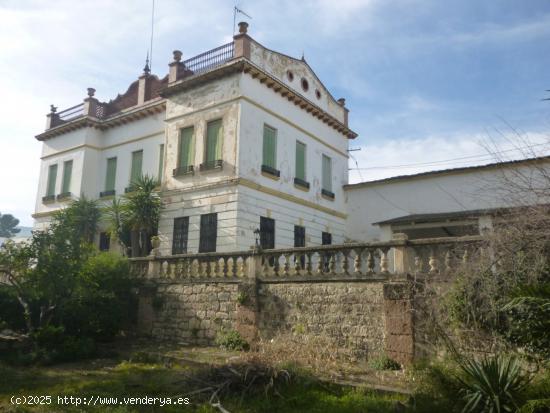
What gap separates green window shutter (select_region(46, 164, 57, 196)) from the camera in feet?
79.1

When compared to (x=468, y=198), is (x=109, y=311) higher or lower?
lower

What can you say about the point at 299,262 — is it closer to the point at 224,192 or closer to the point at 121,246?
the point at 224,192

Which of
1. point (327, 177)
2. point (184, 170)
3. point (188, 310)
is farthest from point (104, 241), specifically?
point (327, 177)

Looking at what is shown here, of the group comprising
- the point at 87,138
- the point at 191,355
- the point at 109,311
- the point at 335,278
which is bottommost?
the point at 191,355

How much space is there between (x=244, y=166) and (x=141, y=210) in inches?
179

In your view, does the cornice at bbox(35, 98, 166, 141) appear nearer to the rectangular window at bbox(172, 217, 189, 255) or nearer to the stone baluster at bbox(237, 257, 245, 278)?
the rectangular window at bbox(172, 217, 189, 255)

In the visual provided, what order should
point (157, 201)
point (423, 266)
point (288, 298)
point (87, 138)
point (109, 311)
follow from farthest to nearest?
1. point (87, 138)
2. point (157, 201)
3. point (109, 311)
4. point (288, 298)
5. point (423, 266)

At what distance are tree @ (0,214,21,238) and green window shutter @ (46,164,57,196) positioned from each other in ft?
204

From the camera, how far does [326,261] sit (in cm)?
1166

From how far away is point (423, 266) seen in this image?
32.6 ft

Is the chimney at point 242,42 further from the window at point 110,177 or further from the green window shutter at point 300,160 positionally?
the window at point 110,177

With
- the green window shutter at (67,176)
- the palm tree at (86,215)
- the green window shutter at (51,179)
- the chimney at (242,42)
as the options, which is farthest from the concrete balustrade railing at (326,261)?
the green window shutter at (51,179)

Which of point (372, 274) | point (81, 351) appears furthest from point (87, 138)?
point (372, 274)

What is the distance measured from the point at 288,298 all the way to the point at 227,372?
3729 mm
